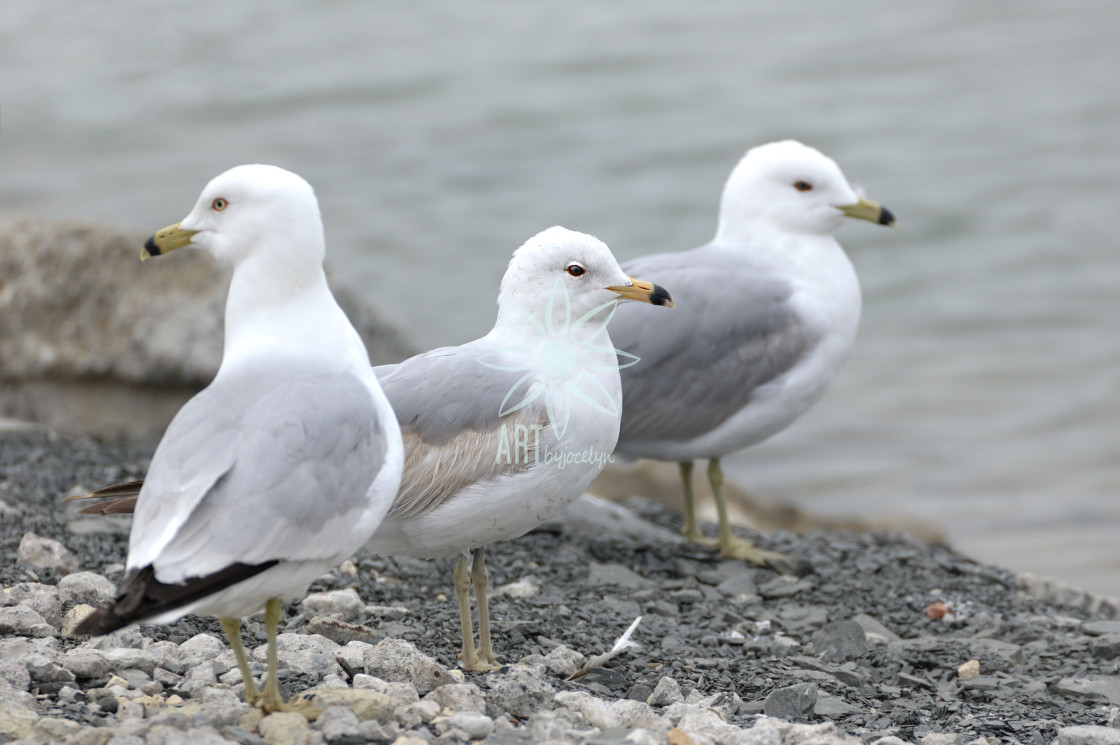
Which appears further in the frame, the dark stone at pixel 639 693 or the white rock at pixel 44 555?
the white rock at pixel 44 555

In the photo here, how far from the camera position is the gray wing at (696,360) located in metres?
5.76

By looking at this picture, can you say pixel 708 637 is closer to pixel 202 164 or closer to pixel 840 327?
pixel 840 327

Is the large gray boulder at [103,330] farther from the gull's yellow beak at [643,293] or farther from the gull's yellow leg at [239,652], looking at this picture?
the gull's yellow leg at [239,652]

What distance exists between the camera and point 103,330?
7145 mm

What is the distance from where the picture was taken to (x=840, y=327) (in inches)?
235

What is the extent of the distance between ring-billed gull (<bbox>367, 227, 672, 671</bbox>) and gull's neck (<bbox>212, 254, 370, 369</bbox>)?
51 cm

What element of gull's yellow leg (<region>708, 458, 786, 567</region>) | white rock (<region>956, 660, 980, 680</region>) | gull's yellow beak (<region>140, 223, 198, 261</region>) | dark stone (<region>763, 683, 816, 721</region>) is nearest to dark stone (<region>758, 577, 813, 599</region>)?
gull's yellow leg (<region>708, 458, 786, 567</region>)

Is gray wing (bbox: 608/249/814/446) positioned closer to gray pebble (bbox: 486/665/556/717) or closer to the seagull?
the seagull

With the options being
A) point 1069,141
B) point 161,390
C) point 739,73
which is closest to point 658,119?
point 739,73

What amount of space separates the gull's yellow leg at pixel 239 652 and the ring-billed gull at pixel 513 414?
0.69 m

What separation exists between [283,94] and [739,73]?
206 inches

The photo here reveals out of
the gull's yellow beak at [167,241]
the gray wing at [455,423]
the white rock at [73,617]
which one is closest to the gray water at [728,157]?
the gray wing at [455,423]

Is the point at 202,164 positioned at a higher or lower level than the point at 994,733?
higher
